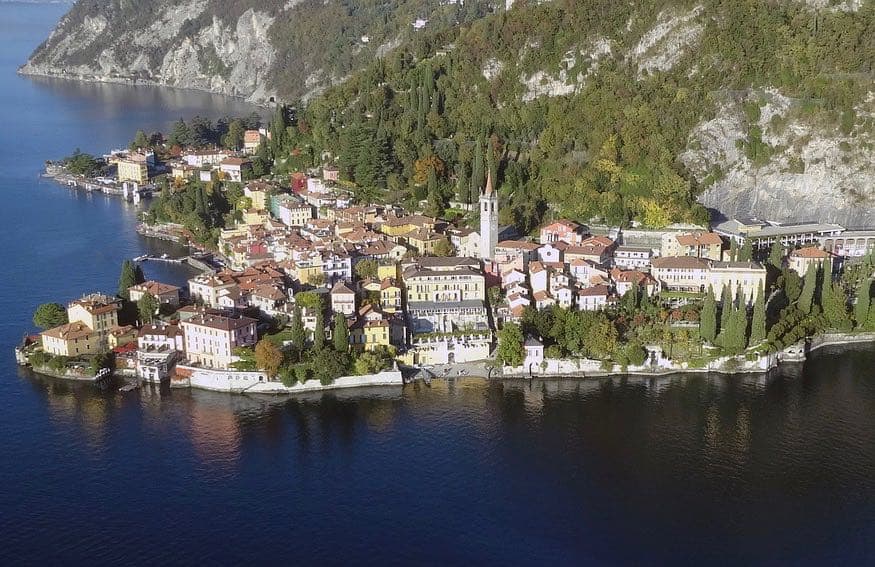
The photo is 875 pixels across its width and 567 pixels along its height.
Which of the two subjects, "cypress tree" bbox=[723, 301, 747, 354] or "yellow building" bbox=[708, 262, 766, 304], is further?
"yellow building" bbox=[708, 262, 766, 304]

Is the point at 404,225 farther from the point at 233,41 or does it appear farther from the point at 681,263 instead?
the point at 233,41

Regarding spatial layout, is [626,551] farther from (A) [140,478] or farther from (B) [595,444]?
(A) [140,478]

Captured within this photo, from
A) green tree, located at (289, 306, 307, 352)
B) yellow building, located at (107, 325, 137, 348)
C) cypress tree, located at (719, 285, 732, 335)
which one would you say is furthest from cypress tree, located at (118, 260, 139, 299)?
cypress tree, located at (719, 285, 732, 335)

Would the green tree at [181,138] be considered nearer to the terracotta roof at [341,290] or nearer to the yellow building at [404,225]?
the yellow building at [404,225]

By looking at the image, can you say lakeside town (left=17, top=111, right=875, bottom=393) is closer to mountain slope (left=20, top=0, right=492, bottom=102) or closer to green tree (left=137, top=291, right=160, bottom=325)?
green tree (left=137, top=291, right=160, bottom=325)

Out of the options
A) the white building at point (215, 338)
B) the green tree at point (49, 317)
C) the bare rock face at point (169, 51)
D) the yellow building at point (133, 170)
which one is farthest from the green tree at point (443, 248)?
the bare rock face at point (169, 51)

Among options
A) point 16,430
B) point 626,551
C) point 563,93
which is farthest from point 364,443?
point 563,93

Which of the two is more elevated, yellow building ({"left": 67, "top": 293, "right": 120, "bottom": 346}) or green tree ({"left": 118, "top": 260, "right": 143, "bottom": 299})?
green tree ({"left": 118, "top": 260, "right": 143, "bottom": 299})
